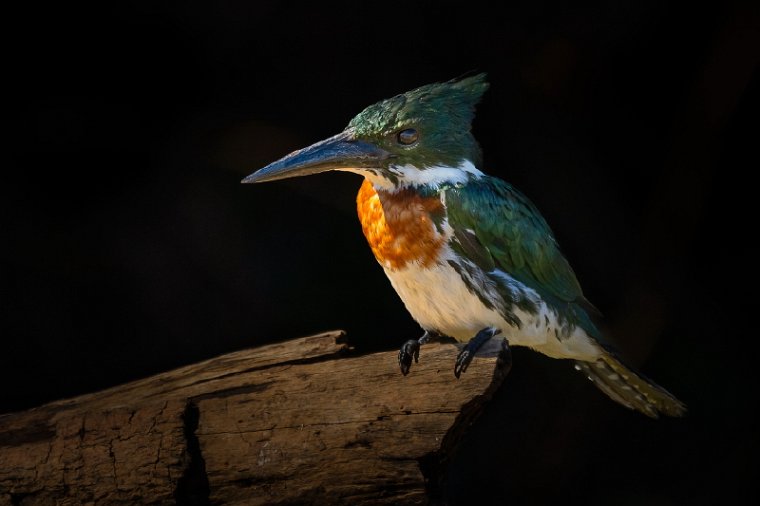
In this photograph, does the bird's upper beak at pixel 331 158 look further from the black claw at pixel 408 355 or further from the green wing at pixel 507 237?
the black claw at pixel 408 355

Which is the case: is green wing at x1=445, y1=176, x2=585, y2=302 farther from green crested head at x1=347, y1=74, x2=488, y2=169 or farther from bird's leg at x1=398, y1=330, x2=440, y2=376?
bird's leg at x1=398, y1=330, x2=440, y2=376

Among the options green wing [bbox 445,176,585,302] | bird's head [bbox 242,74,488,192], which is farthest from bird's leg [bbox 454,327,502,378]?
bird's head [bbox 242,74,488,192]

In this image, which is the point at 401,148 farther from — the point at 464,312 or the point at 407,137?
the point at 464,312

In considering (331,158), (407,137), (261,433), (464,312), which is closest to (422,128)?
(407,137)

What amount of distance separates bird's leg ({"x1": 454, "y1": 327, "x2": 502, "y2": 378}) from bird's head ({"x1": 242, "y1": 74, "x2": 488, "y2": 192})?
338 mm

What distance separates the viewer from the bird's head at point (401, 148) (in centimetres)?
181

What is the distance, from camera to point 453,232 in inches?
69.2

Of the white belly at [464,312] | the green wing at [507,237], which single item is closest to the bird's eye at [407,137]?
the green wing at [507,237]

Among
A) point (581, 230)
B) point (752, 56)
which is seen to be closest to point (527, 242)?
point (581, 230)

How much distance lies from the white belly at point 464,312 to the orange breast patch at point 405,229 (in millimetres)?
26

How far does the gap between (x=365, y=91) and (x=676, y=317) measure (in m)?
1.18

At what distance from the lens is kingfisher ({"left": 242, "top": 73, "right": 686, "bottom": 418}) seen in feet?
5.76

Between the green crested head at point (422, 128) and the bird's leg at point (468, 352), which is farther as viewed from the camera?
the green crested head at point (422, 128)

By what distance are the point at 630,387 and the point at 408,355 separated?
61 centimetres
